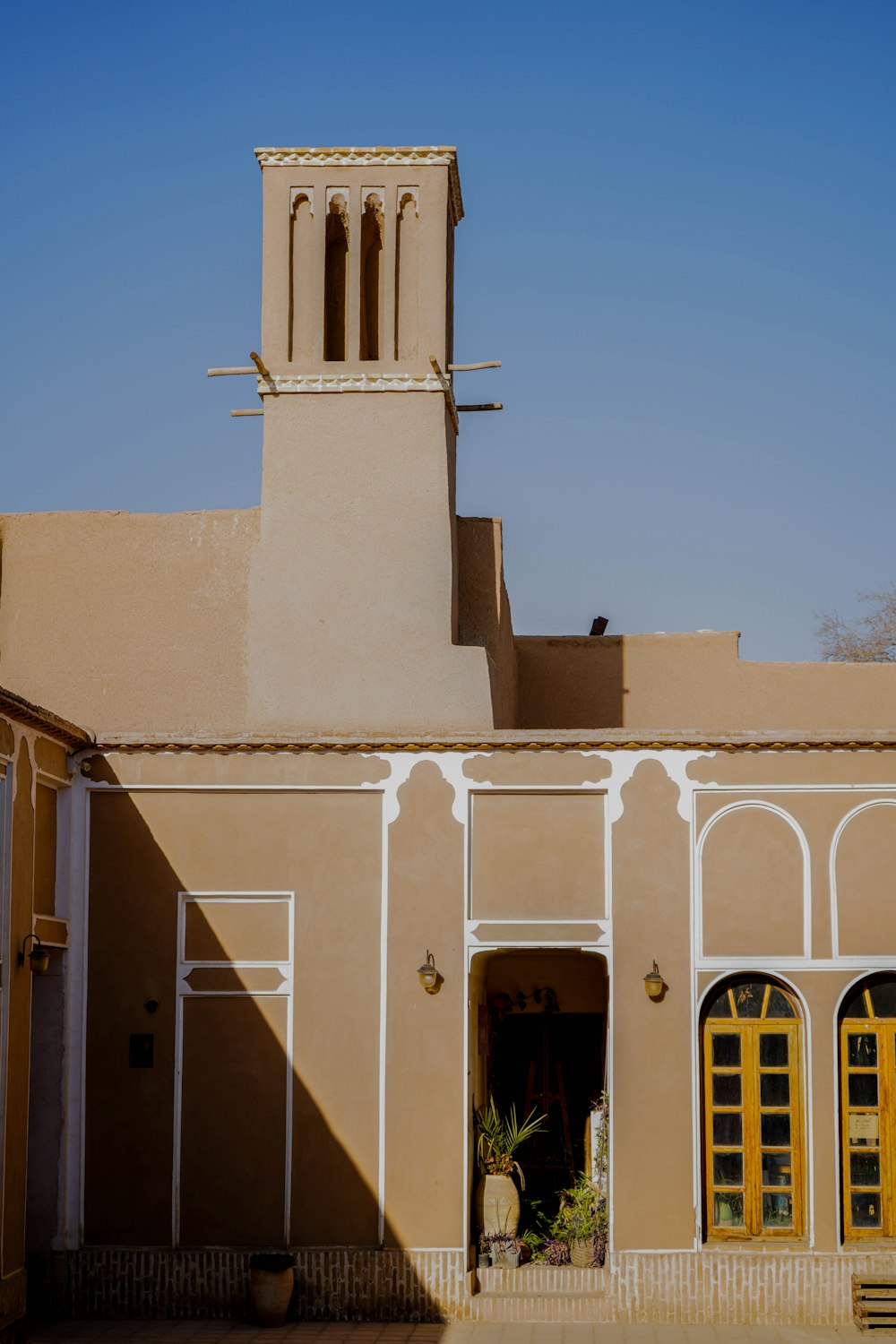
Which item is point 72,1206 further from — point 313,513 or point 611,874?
point 313,513

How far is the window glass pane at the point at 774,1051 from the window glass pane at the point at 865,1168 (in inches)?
34.8

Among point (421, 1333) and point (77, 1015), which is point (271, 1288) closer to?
point (421, 1333)

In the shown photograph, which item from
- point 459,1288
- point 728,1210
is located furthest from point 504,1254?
point 728,1210

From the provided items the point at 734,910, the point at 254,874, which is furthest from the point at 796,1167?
the point at 254,874

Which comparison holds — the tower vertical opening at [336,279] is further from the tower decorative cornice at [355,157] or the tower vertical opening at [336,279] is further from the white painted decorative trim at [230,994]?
the white painted decorative trim at [230,994]

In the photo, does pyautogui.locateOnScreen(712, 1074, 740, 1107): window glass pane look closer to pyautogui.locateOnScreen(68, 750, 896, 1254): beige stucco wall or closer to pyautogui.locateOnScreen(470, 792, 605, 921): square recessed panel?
Answer: pyautogui.locateOnScreen(68, 750, 896, 1254): beige stucco wall

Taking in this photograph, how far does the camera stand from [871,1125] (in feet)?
42.4

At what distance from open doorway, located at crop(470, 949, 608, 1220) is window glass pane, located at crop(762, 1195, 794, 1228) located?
9.93 ft

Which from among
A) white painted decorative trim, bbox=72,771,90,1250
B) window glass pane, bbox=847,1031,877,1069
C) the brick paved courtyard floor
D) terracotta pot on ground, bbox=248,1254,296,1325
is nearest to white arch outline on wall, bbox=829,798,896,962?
window glass pane, bbox=847,1031,877,1069

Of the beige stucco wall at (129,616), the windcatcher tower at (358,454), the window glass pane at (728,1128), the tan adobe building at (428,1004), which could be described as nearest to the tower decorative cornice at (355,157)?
the windcatcher tower at (358,454)

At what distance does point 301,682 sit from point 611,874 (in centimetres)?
447

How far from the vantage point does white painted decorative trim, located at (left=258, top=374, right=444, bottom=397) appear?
17.0 meters

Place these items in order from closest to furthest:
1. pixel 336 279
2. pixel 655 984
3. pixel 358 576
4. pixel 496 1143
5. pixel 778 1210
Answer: pixel 778 1210 → pixel 655 984 → pixel 496 1143 → pixel 358 576 → pixel 336 279

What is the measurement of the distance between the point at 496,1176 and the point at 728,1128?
1917mm
